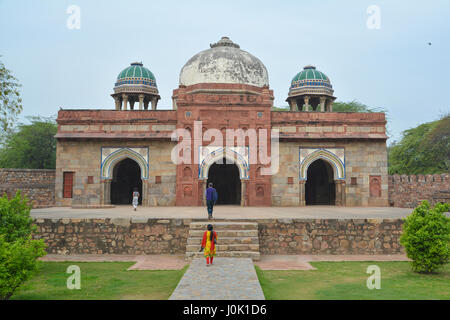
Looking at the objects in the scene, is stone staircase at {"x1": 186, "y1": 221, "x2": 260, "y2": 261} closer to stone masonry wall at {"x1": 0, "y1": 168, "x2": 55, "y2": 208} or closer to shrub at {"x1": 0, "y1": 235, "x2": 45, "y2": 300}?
shrub at {"x1": 0, "y1": 235, "x2": 45, "y2": 300}

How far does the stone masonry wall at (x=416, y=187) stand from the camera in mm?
19859

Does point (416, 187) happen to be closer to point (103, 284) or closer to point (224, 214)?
point (224, 214)

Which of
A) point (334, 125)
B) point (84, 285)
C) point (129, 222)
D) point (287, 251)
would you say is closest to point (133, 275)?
point (84, 285)

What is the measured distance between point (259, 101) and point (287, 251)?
8.99 m

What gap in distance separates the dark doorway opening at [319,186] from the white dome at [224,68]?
218 inches

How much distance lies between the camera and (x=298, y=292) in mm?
6613

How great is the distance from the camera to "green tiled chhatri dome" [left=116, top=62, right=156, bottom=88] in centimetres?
2277

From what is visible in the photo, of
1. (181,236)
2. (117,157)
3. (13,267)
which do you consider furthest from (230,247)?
(117,157)

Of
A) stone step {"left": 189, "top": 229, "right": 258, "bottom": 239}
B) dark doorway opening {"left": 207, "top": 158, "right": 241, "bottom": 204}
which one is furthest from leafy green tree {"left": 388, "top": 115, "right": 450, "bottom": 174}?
stone step {"left": 189, "top": 229, "right": 258, "bottom": 239}

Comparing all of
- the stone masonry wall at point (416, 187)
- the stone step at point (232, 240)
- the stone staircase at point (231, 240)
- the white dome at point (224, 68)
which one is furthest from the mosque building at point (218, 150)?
the stone step at point (232, 240)

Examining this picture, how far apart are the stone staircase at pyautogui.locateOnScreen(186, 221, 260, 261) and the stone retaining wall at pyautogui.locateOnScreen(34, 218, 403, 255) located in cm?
53

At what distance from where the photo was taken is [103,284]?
23.8 ft

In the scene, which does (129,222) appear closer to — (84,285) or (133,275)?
(133,275)
